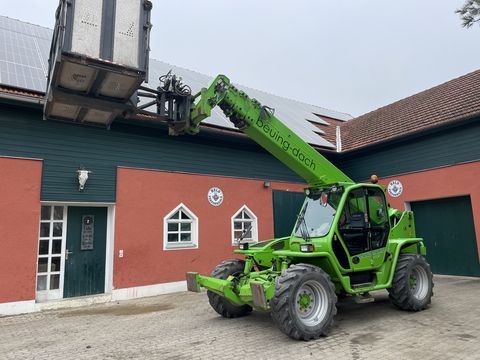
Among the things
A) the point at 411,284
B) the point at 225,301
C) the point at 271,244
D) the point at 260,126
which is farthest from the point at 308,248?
the point at 411,284

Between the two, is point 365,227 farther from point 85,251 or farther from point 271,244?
point 85,251

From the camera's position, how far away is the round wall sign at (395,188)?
11984 mm

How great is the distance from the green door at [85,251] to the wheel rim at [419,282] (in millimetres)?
7012

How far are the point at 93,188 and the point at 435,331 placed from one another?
763cm

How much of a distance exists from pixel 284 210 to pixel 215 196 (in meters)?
2.80

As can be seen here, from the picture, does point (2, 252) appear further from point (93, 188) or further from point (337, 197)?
point (337, 197)

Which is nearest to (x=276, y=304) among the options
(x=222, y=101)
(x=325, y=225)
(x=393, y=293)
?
(x=325, y=225)

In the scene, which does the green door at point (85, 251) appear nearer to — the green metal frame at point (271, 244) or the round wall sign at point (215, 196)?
the round wall sign at point (215, 196)

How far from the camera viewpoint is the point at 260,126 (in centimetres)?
598

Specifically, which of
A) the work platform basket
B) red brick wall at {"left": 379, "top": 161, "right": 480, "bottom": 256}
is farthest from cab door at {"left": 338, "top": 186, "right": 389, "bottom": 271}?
red brick wall at {"left": 379, "top": 161, "right": 480, "bottom": 256}

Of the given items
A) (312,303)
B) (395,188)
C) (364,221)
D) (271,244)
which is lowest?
(312,303)

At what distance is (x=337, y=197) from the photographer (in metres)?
6.12

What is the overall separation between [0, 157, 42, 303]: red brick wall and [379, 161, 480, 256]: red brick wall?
10.6 meters

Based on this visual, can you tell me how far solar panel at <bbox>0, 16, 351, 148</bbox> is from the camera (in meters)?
8.68
